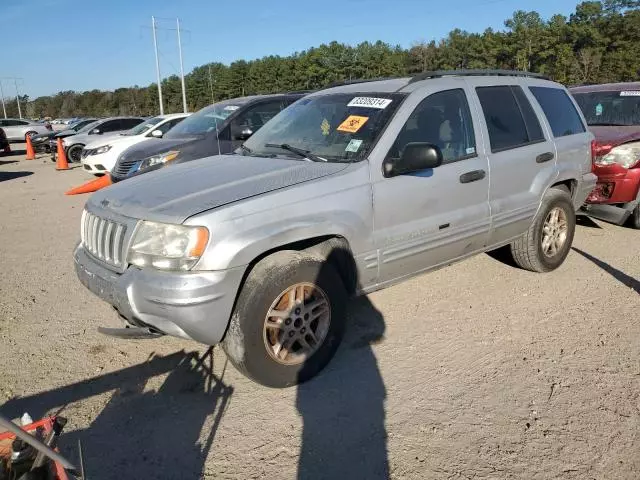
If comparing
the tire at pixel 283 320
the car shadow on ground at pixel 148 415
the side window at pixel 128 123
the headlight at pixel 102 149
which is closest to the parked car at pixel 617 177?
the tire at pixel 283 320

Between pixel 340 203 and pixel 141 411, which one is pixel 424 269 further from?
pixel 141 411

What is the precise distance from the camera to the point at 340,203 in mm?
3326

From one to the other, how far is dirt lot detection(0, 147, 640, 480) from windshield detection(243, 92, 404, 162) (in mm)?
1429

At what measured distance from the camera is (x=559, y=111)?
521 cm

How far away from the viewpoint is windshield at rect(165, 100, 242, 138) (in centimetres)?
849

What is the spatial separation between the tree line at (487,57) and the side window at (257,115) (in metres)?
22.2

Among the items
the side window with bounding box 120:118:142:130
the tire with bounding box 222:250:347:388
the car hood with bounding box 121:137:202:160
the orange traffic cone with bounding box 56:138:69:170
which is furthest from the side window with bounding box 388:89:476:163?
the side window with bounding box 120:118:142:130

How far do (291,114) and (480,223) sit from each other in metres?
1.87

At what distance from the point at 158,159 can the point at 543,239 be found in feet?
19.3

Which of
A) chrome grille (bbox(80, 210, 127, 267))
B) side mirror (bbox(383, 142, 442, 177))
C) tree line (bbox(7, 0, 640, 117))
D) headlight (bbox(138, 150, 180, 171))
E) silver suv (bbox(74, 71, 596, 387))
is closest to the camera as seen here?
silver suv (bbox(74, 71, 596, 387))

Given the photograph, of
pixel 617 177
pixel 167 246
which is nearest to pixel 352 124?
pixel 167 246

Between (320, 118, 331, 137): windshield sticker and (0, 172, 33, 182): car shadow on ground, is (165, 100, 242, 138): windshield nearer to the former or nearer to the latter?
(320, 118, 331, 137): windshield sticker

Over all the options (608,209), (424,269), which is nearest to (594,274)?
(608,209)

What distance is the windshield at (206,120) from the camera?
27.9ft
